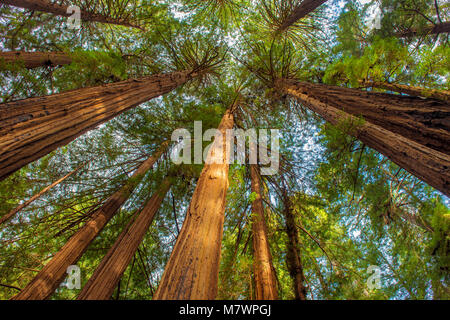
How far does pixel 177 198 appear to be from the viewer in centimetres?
594

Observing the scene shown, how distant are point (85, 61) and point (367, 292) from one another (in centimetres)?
638

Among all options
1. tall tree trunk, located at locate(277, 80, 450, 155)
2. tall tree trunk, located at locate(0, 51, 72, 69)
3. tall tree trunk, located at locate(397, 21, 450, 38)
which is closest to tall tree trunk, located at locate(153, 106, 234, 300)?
tall tree trunk, located at locate(277, 80, 450, 155)

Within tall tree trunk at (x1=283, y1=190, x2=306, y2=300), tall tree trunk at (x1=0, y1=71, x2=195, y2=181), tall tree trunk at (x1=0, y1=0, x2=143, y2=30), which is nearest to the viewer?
tall tree trunk at (x1=0, y1=71, x2=195, y2=181)

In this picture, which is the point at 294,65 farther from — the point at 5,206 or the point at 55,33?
the point at 5,206

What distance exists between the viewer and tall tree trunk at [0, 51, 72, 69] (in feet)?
11.3

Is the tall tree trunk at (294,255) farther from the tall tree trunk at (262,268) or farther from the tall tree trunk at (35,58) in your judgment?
the tall tree trunk at (35,58)

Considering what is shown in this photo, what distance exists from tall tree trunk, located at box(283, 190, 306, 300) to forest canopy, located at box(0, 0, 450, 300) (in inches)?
1.8

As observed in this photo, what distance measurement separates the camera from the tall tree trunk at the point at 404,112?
6.92 feet

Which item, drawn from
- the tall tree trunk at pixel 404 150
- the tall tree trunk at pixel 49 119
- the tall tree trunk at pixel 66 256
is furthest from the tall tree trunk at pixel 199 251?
the tall tree trunk at pixel 66 256

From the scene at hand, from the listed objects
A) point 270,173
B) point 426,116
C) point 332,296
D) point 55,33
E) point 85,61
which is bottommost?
point 332,296

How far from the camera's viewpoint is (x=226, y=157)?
2637 millimetres

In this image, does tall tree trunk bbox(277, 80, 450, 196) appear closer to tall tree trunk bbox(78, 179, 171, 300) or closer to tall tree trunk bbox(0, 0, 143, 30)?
tall tree trunk bbox(78, 179, 171, 300)

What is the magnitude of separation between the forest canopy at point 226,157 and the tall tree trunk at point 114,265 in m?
0.03

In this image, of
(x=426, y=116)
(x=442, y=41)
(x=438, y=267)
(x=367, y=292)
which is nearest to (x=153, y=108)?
(x=426, y=116)
